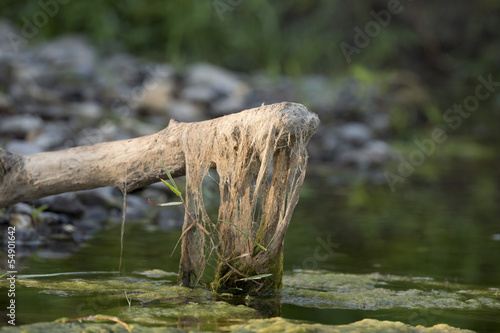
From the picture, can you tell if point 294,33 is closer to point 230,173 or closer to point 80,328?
point 230,173

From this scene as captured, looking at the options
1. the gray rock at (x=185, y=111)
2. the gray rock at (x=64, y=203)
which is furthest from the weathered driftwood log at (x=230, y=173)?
the gray rock at (x=185, y=111)

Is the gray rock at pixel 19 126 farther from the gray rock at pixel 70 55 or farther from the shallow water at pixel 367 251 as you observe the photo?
the gray rock at pixel 70 55

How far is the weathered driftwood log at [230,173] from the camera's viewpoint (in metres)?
3.03

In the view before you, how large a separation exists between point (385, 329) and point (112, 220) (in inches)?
118

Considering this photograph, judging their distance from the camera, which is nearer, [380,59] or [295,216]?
[295,216]

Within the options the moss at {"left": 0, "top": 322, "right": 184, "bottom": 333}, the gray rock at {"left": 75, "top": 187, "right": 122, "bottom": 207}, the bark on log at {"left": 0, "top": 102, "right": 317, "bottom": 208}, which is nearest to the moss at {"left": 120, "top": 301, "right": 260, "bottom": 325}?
the moss at {"left": 0, "top": 322, "right": 184, "bottom": 333}

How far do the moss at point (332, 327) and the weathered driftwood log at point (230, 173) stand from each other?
0.44 m

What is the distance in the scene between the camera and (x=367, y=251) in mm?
4594

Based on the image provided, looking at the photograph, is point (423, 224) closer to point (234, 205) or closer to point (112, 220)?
point (112, 220)

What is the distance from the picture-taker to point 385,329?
8.48 feet

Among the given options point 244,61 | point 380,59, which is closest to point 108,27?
point 244,61

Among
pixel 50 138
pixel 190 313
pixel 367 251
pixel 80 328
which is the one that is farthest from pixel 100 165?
pixel 50 138

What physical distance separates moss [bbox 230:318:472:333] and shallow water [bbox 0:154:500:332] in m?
0.11

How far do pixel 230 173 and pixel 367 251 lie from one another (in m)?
1.73
